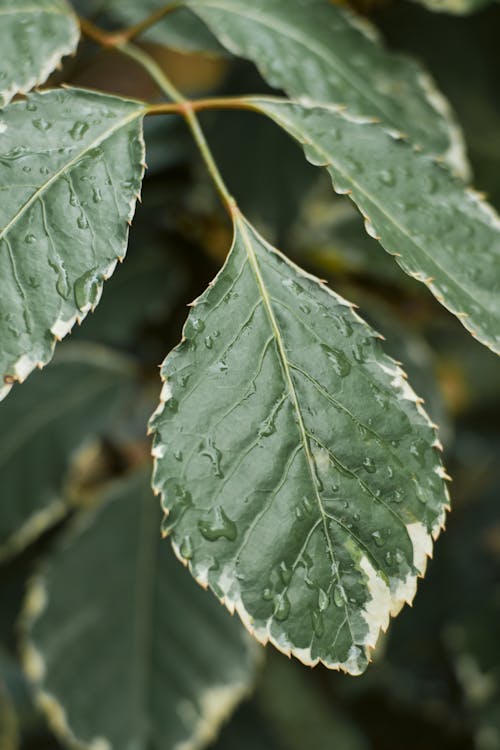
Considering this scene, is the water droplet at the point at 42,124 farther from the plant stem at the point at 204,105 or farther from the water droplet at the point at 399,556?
the water droplet at the point at 399,556

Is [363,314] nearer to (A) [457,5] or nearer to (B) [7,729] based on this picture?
(A) [457,5]

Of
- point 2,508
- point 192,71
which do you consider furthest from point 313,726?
point 192,71

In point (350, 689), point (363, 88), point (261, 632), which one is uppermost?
point (363, 88)

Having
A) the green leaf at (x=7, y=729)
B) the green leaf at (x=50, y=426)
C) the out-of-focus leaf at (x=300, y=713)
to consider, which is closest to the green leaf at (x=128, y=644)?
the green leaf at (x=50, y=426)

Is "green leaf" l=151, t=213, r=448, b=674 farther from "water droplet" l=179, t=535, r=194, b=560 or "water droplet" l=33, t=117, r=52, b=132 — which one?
"water droplet" l=33, t=117, r=52, b=132

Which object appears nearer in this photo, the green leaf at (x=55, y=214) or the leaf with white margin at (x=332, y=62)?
the green leaf at (x=55, y=214)

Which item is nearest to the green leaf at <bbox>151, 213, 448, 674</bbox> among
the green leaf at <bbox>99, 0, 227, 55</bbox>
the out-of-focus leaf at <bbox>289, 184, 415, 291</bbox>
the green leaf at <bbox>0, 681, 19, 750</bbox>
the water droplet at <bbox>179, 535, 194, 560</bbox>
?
the water droplet at <bbox>179, 535, 194, 560</bbox>

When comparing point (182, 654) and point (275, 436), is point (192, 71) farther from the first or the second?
point (275, 436)
